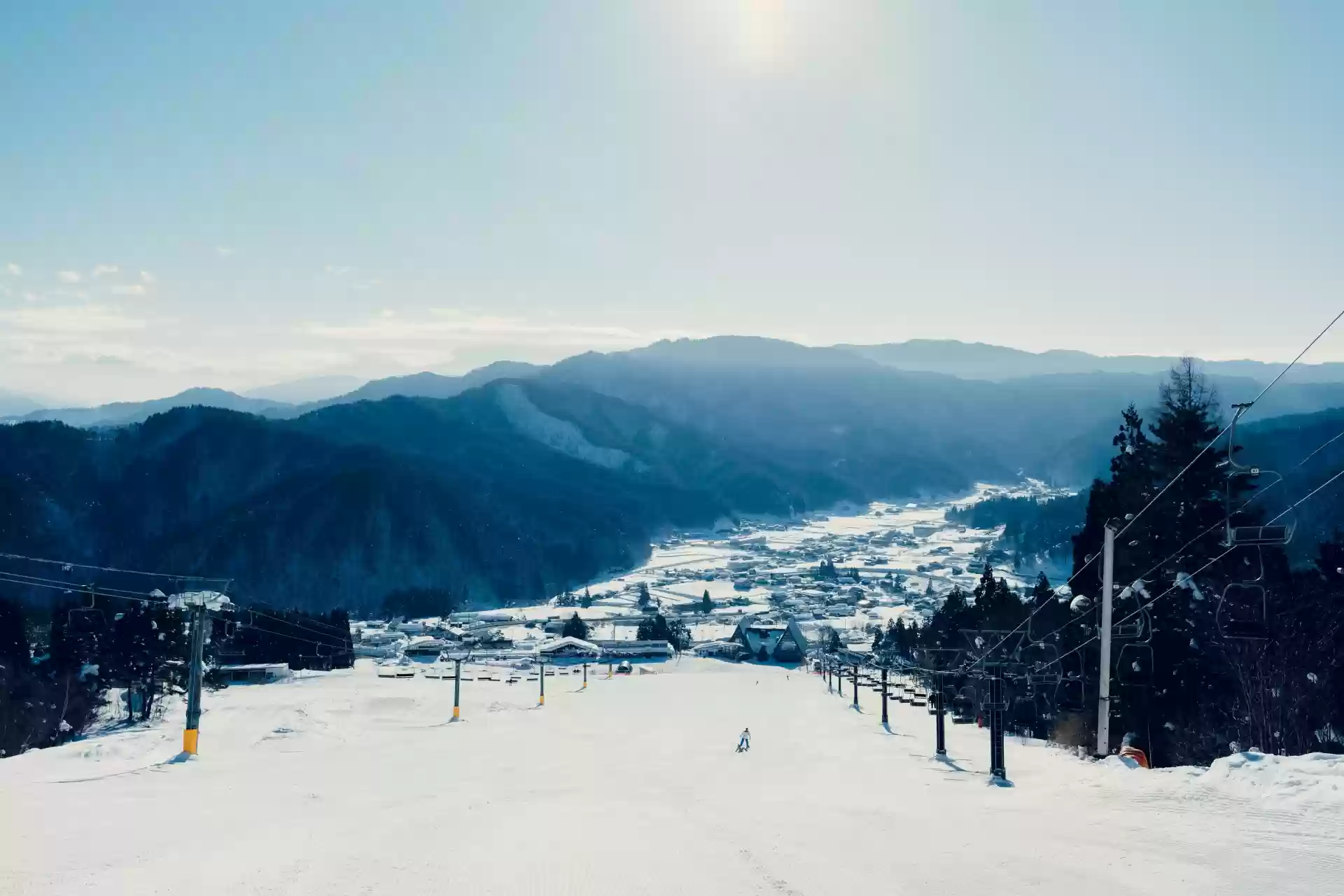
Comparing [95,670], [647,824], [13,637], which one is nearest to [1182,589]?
[647,824]

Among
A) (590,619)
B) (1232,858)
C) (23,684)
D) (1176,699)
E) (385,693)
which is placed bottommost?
(590,619)

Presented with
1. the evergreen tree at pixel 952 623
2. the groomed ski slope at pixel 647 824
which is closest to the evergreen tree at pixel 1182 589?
the groomed ski slope at pixel 647 824

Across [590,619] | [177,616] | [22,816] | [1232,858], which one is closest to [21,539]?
[590,619]

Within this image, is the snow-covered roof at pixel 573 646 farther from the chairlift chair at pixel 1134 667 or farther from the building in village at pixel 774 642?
the chairlift chair at pixel 1134 667

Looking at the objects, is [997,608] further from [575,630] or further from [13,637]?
[575,630]

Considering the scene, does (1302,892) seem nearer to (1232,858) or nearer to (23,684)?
(1232,858)

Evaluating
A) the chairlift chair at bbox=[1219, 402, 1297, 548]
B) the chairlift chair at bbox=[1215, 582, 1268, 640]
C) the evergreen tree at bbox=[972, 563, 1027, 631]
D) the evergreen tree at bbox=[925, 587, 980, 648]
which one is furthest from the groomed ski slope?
the evergreen tree at bbox=[925, 587, 980, 648]
